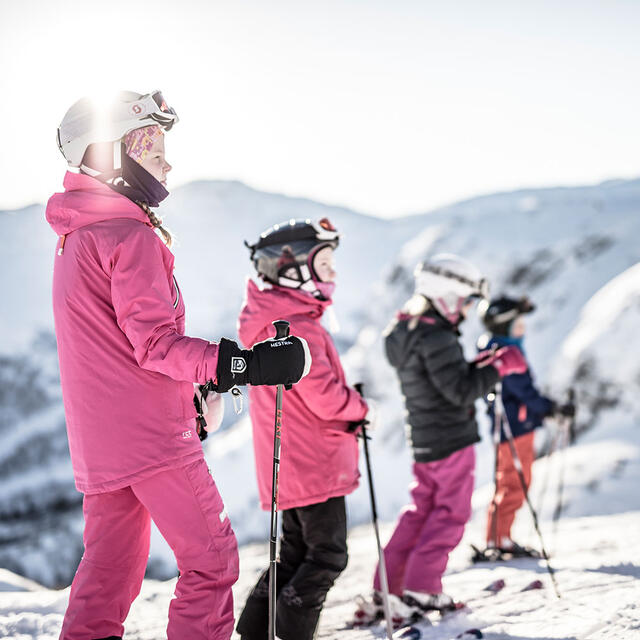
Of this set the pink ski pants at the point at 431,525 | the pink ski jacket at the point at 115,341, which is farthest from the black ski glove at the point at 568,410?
the pink ski jacket at the point at 115,341

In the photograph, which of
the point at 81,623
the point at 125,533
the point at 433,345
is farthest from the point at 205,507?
the point at 433,345

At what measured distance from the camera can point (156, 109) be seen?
2.72 m

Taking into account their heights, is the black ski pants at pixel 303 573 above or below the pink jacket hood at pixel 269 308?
below

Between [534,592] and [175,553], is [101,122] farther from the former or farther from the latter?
[534,592]

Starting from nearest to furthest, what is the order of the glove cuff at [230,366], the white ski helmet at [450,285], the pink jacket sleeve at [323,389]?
1. the glove cuff at [230,366]
2. the pink jacket sleeve at [323,389]
3. the white ski helmet at [450,285]

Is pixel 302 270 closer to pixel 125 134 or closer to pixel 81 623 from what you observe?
pixel 125 134

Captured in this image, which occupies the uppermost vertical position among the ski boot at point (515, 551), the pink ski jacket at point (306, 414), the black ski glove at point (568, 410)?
the pink ski jacket at point (306, 414)

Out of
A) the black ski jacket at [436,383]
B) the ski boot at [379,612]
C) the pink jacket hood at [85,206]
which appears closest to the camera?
the pink jacket hood at [85,206]

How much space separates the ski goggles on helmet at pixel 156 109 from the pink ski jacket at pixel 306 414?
1119 mm

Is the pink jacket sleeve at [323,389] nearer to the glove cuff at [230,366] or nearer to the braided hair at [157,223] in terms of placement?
the braided hair at [157,223]

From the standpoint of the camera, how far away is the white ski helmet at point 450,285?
4.44 m

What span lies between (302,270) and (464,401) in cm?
146

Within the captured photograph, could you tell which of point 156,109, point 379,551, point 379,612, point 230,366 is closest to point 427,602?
point 379,612

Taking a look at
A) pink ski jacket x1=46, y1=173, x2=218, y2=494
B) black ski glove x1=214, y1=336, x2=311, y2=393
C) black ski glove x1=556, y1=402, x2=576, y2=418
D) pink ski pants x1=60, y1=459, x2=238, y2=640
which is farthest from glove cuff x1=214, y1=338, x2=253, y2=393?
black ski glove x1=556, y1=402, x2=576, y2=418
